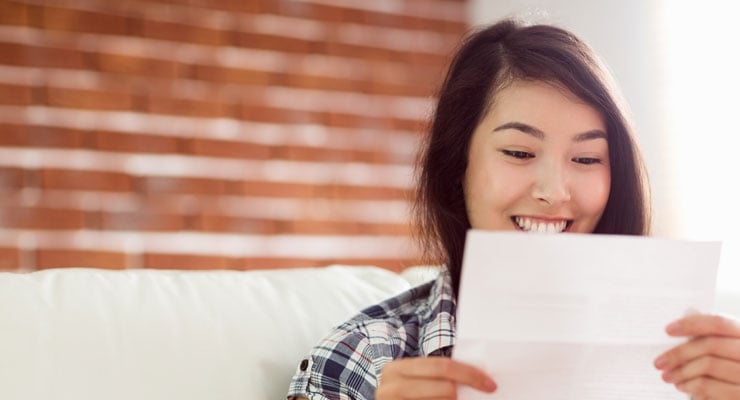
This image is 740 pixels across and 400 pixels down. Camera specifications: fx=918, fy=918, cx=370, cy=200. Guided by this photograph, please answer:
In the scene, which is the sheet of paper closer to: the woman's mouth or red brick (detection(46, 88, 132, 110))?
the woman's mouth

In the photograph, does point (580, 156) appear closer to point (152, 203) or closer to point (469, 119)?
point (469, 119)

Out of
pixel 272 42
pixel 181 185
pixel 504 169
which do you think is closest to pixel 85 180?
pixel 181 185

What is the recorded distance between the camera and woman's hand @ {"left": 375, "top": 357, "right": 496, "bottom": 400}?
90 cm

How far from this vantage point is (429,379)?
92 cm

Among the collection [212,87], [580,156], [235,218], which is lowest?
[235,218]

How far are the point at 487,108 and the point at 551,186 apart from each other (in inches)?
6.6

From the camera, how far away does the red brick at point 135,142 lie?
10.1 ft

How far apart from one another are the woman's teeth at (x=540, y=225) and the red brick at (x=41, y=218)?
2.19 meters

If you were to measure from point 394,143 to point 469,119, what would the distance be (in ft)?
7.80

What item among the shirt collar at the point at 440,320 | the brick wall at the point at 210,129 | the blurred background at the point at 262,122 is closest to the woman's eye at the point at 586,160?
the shirt collar at the point at 440,320

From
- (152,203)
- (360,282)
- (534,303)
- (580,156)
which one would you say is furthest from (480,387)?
(152,203)

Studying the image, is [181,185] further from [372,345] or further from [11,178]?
[372,345]

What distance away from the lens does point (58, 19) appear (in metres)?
3.05

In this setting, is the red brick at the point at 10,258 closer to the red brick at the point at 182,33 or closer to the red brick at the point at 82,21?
the red brick at the point at 82,21
